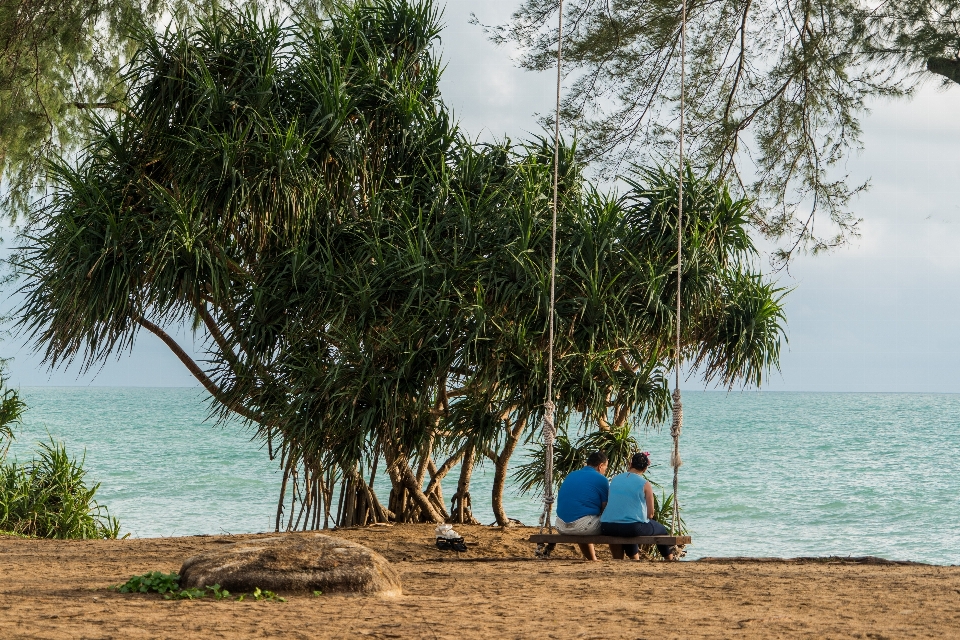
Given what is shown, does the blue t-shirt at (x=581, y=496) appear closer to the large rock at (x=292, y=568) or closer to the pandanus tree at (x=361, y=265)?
the pandanus tree at (x=361, y=265)

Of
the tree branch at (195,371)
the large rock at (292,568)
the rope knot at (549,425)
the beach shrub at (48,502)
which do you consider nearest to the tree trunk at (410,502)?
the tree branch at (195,371)

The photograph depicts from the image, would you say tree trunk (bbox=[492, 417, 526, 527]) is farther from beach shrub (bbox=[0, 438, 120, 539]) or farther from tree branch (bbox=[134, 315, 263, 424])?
beach shrub (bbox=[0, 438, 120, 539])

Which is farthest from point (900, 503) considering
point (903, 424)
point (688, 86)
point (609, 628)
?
point (903, 424)

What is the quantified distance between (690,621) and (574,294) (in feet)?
12.6

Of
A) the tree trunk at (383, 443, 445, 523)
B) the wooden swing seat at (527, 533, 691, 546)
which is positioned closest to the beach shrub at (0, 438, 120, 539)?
the tree trunk at (383, 443, 445, 523)

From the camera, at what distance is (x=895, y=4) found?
23.7ft

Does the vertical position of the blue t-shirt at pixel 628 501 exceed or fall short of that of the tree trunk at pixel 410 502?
it exceeds it

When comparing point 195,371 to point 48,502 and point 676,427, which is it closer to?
point 48,502

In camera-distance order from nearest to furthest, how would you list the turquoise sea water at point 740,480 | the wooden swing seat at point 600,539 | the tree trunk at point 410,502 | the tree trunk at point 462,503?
the wooden swing seat at point 600,539 < the tree trunk at point 410,502 < the tree trunk at point 462,503 < the turquoise sea water at point 740,480

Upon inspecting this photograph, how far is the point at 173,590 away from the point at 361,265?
3.48 meters

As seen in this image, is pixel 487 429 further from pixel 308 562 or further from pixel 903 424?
pixel 903 424

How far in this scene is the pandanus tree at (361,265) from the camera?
7125 millimetres

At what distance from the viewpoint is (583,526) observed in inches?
248

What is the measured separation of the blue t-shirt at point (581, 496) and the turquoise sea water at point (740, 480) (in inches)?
77.6
